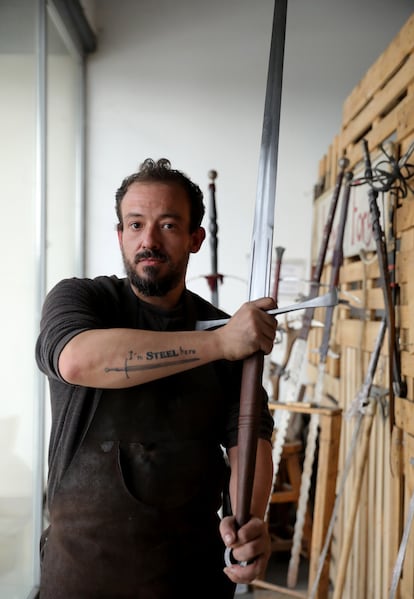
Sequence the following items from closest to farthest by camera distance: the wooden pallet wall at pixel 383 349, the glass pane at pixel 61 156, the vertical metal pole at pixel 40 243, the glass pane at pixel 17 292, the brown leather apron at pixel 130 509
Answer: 1. the brown leather apron at pixel 130 509
2. the wooden pallet wall at pixel 383 349
3. the glass pane at pixel 17 292
4. the vertical metal pole at pixel 40 243
5. the glass pane at pixel 61 156

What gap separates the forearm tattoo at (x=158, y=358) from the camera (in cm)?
102

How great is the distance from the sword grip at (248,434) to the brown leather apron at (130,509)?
0.21 m

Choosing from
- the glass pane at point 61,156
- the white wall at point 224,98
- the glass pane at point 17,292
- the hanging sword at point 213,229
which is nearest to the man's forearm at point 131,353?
the glass pane at point 17,292

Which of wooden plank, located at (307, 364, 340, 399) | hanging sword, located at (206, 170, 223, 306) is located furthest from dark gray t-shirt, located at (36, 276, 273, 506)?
wooden plank, located at (307, 364, 340, 399)

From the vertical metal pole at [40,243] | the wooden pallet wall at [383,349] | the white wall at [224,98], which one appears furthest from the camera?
the white wall at [224,98]

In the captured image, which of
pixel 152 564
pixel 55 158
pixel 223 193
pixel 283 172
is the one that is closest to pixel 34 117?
pixel 55 158

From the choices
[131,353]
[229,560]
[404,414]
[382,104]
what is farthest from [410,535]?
[382,104]

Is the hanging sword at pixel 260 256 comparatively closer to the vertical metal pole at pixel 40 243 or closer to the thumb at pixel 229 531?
the thumb at pixel 229 531

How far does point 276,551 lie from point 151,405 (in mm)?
2327

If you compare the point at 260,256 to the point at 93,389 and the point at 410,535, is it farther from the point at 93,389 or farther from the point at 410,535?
the point at 410,535

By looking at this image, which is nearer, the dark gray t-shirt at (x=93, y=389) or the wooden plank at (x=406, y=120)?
the dark gray t-shirt at (x=93, y=389)

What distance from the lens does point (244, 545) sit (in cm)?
102

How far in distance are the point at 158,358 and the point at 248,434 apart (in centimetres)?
22

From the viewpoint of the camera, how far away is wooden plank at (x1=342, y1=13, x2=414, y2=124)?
1951 millimetres
